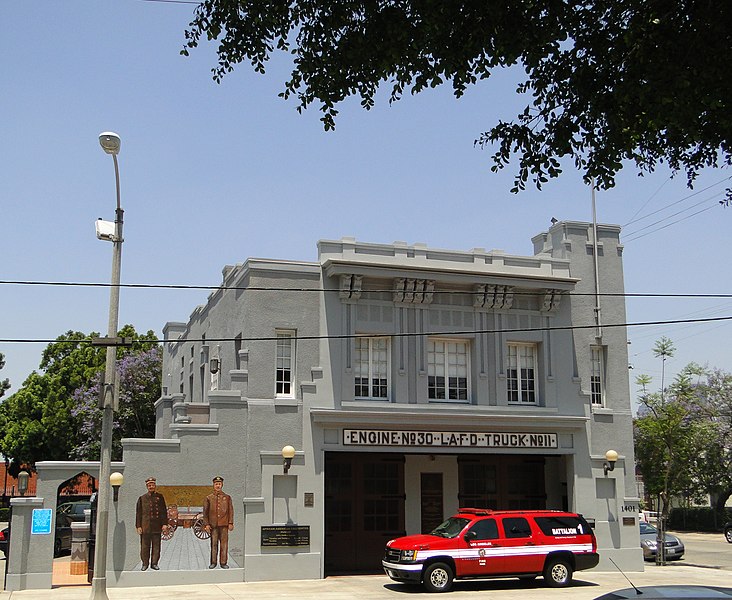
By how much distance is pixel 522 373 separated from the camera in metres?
25.7

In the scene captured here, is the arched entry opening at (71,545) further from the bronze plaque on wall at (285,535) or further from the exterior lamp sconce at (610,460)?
the exterior lamp sconce at (610,460)

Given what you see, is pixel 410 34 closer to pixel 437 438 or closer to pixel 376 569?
pixel 437 438

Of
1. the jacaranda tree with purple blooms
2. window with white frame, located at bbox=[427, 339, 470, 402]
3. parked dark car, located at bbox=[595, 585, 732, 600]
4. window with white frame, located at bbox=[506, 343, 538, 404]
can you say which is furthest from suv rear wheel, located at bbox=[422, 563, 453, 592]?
the jacaranda tree with purple blooms

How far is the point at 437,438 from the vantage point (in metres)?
24.2

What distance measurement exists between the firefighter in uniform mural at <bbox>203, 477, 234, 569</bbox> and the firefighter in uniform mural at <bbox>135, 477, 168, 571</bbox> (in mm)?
1065

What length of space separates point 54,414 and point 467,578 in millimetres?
36971

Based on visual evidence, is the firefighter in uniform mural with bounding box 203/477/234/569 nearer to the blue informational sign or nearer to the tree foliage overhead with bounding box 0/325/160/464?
the blue informational sign

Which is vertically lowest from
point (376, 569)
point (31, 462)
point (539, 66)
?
point (376, 569)

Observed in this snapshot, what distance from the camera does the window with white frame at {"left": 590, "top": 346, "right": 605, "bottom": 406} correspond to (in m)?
26.5

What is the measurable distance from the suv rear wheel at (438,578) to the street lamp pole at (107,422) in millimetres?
7347

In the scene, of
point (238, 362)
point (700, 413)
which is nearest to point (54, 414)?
point (238, 362)

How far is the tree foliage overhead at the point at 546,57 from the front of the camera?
8992mm

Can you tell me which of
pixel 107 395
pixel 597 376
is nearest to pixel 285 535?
pixel 107 395

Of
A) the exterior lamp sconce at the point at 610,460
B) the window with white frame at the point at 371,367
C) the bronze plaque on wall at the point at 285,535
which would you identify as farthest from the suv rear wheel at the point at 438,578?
the exterior lamp sconce at the point at 610,460
